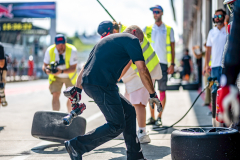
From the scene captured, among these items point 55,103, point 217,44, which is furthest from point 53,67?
point 217,44

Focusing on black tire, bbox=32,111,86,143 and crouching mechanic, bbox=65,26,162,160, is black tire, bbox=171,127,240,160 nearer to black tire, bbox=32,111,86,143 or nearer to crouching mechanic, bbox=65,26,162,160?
crouching mechanic, bbox=65,26,162,160

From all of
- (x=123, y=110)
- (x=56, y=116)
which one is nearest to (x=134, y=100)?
(x=56, y=116)

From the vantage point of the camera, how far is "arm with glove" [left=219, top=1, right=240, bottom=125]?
2.58m

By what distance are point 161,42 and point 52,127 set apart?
2889 mm

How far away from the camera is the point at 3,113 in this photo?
30.7 feet

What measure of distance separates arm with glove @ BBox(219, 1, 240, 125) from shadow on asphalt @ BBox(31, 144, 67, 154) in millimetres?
3016

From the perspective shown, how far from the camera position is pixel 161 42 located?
7.28 meters

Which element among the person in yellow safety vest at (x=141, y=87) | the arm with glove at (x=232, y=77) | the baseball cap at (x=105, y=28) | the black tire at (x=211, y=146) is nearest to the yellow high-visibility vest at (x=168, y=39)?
the person in yellow safety vest at (x=141, y=87)

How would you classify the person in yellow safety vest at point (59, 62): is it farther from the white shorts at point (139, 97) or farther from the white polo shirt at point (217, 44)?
the white polo shirt at point (217, 44)

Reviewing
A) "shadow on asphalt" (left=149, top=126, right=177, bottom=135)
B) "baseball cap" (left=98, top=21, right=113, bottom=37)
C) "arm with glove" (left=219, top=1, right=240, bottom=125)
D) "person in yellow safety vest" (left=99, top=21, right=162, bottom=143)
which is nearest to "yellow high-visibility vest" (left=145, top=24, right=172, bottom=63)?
"shadow on asphalt" (left=149, top=126, right=177, bottom=135)

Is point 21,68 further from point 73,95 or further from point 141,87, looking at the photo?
point 73,95

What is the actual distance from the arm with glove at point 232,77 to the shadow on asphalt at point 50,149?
3.02 metres

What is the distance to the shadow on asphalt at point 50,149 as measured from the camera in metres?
5.17

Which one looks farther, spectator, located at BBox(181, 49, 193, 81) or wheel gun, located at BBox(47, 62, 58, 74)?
spectator, located at BBox(181, 49, 193, 81)
